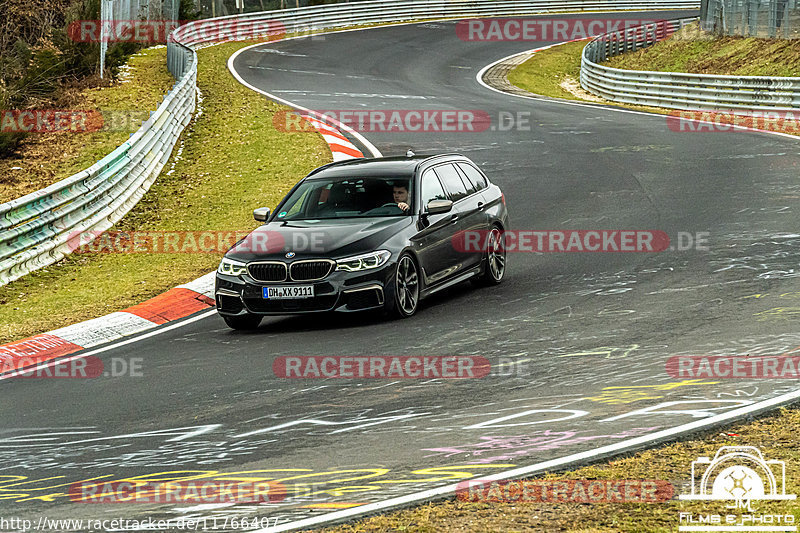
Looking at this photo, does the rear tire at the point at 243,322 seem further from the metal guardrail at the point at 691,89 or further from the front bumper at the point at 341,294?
the metal guardrail at the point at 691,89

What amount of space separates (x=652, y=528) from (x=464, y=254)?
7199 millimetres

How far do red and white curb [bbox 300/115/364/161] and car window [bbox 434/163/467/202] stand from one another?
24.2 ft

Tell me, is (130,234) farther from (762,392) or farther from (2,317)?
(762,392)

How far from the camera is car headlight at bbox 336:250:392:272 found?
10.6 meters

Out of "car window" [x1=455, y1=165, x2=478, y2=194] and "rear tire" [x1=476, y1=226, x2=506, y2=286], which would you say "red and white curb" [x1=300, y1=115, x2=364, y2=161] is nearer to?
"car window" [x1=455, y1=165, x2=478, y2=194]

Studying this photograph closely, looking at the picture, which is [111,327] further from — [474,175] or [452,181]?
[474,175]

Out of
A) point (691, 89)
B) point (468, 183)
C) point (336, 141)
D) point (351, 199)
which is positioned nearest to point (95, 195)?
point (351, 199)

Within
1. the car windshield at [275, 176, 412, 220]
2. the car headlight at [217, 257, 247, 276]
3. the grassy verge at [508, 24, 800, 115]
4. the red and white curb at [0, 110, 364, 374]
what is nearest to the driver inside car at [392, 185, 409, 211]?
the car windshield at [275, 176, 412, 220]

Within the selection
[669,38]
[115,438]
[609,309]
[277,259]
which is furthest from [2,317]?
[669,38]

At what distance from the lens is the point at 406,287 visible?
36.1ft

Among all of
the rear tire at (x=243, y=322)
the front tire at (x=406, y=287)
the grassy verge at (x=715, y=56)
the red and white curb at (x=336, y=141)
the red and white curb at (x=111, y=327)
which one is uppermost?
the front tire at (x=406, y=287)

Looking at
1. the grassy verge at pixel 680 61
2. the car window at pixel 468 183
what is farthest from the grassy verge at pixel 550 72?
the car window at pixel 468 183

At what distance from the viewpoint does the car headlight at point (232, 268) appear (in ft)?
35.9

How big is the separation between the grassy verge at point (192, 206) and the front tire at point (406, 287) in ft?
11.3
